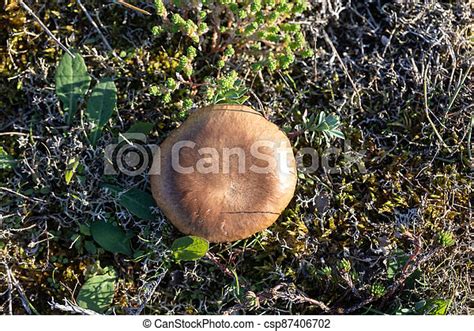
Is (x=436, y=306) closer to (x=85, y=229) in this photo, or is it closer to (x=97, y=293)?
(x=97, y=293)

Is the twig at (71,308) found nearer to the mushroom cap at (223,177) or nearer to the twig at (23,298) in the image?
the twig at (23,298)

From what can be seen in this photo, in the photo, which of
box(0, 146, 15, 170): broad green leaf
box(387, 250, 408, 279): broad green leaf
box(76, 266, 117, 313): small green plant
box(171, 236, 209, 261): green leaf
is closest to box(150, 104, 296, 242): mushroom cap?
box(171, 236, 209, 261): green leaf

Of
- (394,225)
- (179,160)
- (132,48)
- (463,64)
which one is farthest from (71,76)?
(463,64)

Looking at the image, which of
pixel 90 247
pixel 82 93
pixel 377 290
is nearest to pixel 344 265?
pixel 377 290

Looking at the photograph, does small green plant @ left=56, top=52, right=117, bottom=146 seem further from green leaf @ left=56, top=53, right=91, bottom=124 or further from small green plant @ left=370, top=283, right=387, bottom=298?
small green plant @ left=370, top=283, right=387, bottom=298

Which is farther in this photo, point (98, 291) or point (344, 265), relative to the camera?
point (98, 291)

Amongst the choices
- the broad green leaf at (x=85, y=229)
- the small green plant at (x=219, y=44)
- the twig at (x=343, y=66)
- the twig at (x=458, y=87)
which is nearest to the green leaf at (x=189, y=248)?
the broad green leaf at (x=85, y=229)

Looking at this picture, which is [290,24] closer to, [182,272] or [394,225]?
[394,225]
